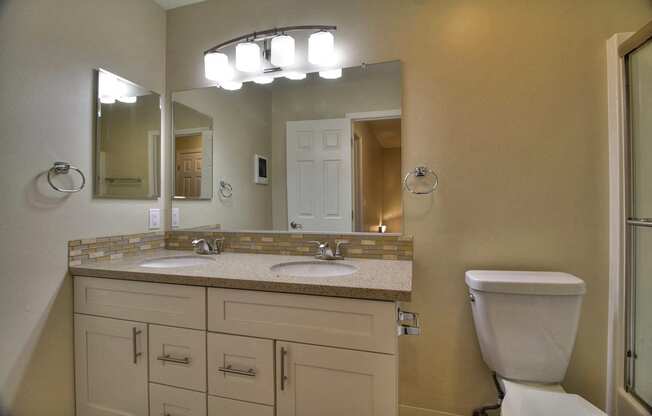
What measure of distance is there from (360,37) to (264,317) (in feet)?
4.54

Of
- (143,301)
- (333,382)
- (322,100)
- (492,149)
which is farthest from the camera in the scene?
(322,100)

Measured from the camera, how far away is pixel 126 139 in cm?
158

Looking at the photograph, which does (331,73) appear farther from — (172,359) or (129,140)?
Result: (172,359)

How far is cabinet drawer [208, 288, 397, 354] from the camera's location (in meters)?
0.95

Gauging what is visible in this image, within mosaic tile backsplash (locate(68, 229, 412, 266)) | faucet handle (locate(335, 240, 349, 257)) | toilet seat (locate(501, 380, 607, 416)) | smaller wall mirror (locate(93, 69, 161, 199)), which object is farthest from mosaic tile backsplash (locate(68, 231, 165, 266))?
toilet seat (locate(501, 380, 607, 416))

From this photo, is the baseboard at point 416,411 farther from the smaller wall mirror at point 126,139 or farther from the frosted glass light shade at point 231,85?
the frosted glass light shade at point 231,85

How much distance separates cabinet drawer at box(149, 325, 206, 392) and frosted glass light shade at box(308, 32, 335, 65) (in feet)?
4.44

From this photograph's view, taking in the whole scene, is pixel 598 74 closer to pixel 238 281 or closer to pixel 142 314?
pixel 238 281

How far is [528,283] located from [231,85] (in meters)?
1.74

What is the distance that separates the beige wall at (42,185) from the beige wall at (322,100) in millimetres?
836

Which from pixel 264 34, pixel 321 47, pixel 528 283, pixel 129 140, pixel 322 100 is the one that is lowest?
pixel 528 283

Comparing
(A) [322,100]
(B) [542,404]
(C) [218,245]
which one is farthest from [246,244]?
(B) [542,404]

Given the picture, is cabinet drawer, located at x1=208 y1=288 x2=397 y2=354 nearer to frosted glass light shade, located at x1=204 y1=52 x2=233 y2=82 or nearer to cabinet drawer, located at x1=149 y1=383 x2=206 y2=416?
cabinet drawer, located at x1=149 y1=383 x2=206 y2=416

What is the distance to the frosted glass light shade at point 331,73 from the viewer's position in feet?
5.09
